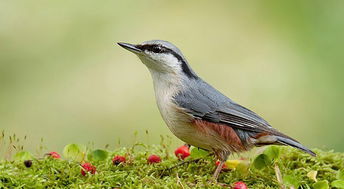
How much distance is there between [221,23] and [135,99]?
7.67 ft

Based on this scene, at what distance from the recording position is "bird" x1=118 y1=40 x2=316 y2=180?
4051 mm

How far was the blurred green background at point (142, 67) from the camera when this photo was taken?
25.5ft

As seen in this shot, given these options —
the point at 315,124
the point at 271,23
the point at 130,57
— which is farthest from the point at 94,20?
the point at 315,124

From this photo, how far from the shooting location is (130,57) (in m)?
8.86

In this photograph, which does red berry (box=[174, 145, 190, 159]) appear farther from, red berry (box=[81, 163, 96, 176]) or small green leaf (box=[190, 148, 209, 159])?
red berry (box=[81, 163, 96, 176])

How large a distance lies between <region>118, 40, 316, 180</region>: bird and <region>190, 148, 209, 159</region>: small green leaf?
58mm

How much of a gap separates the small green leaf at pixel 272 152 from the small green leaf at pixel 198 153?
0.52m

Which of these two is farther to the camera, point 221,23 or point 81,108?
point 221,23

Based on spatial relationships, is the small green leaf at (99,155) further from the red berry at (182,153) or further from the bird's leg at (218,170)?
the bird's leg at (218,170)

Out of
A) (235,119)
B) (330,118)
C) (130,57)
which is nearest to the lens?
(235,119)

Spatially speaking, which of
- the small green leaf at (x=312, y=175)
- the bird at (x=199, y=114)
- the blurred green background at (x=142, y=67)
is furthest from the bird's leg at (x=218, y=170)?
the blurred green background at (x=142, y=67)

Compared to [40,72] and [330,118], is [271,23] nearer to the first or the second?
[330,118]

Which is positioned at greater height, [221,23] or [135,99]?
[221,23]

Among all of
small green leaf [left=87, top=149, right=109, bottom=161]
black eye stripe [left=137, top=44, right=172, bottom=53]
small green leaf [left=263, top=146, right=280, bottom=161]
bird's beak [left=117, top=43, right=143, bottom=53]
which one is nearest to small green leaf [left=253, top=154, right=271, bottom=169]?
small green leaf [left=263, top=146, right=280, bottom=161]
